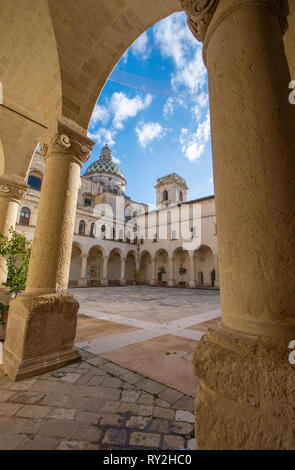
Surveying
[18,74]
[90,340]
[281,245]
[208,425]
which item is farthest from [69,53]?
[90,340]

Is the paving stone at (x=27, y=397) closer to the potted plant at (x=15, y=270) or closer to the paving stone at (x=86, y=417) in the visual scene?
the paving stone at (x=86, y=417)

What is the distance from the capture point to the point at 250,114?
1.30m

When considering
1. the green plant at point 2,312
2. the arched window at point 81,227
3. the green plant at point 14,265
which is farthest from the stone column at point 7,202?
the arched window at point 81,227

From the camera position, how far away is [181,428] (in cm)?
173

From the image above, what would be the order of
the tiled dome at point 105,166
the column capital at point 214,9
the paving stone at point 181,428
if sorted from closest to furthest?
the column capital at point 214,9, the paving stone at point 181,428, the tiled dome at point 105,166

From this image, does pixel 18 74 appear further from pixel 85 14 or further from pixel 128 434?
pixel 128 434

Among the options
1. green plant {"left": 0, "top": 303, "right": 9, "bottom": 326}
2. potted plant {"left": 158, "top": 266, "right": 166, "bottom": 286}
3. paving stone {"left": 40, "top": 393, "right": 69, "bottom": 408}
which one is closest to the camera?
paving stone {"left": 40, "top": 393, "right": 69, "bottom": 408}

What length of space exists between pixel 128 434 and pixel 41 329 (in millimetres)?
1719

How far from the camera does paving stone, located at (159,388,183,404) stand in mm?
2153

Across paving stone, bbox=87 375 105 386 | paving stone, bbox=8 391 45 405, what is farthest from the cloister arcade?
paving stone, bbox=87 375 105 386

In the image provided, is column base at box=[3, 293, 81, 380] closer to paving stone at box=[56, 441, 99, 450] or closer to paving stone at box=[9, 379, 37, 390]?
paving stone at box=[9, 379, 37, 390]

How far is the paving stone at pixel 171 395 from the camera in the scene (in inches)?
84.8

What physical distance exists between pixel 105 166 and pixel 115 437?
1456 inches

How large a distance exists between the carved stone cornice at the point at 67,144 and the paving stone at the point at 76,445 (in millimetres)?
3502
